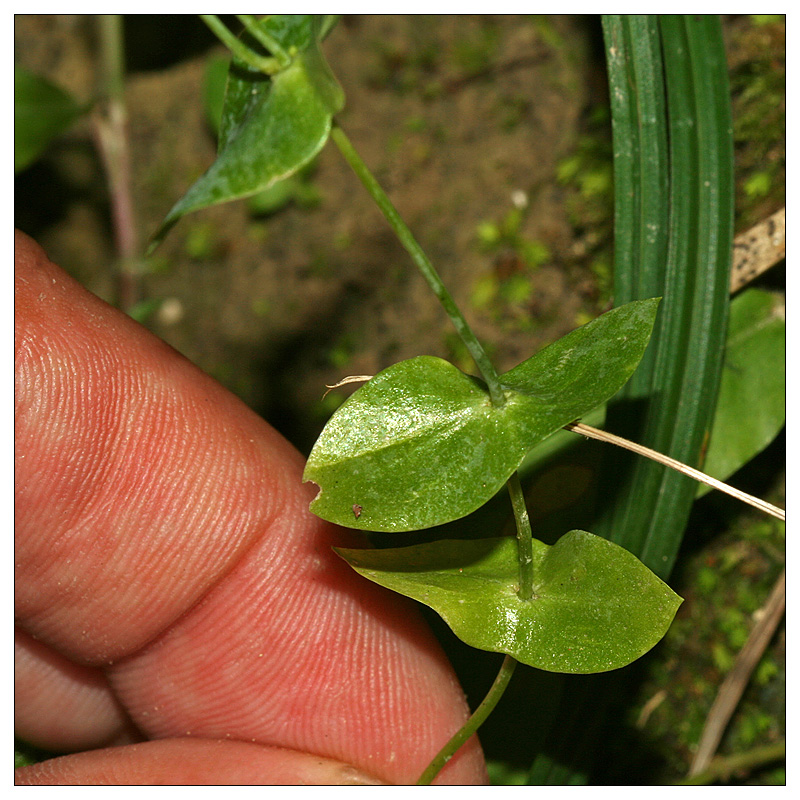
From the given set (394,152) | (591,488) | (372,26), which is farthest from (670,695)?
(372,26)

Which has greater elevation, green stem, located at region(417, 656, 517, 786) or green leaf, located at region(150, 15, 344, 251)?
green leaf, located at region(150, 15, 344, 251)

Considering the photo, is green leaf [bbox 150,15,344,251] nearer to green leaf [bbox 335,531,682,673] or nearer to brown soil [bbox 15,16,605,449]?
green leaf [bbox 335,531,682,673]

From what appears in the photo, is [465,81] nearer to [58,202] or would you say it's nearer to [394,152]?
[394,152]

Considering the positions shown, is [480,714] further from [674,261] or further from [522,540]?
[674,261]

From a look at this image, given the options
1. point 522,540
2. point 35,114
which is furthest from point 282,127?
point 35,114

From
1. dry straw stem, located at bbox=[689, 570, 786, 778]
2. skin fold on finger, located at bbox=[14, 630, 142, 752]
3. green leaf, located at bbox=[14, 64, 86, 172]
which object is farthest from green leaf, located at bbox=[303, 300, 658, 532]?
green leaf, located at bbox=[14, 64, 86, 172]
